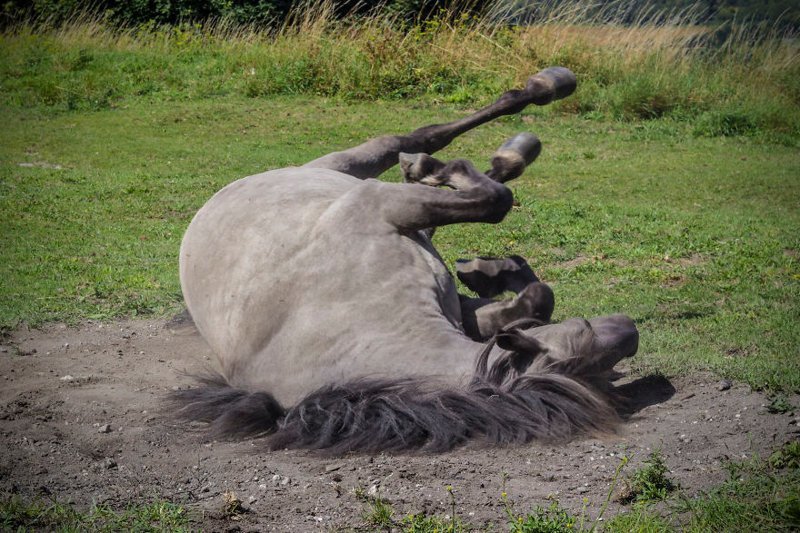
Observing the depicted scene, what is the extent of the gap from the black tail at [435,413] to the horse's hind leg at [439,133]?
195 centimetres

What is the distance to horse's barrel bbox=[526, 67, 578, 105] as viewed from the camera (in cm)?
557

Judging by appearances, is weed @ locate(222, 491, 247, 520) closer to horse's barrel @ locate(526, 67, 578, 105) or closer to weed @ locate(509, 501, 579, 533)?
weed @ locate(509, 501, 579, 533)

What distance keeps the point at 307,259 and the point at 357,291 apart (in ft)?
0.91

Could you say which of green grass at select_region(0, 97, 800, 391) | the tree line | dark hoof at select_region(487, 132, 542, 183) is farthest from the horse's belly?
the tree line

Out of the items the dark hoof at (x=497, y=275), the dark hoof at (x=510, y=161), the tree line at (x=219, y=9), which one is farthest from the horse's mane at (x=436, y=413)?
the tree line at (x=219, y=9)

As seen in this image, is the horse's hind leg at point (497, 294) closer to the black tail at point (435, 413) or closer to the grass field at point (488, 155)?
the black tail at point (435, 413)

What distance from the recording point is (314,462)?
3609 mm

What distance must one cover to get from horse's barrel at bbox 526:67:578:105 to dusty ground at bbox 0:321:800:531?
2.04 m

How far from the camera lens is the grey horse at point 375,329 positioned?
3.67 meters

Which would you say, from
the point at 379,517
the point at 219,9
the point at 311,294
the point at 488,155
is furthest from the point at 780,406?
the point at 219,9

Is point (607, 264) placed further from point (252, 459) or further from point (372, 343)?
point (252, 459)

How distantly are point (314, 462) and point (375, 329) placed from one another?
65 centimetres

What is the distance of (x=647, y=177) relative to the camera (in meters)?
9.68

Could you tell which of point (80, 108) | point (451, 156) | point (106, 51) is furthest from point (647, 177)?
point (106, 51)
